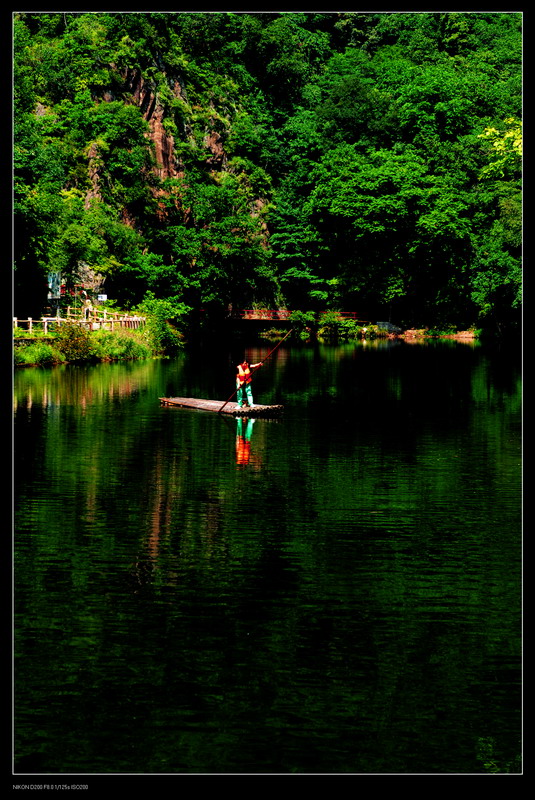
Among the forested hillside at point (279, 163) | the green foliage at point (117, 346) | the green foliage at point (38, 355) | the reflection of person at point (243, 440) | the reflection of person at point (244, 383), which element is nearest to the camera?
the reflection of person at point (243, 440)

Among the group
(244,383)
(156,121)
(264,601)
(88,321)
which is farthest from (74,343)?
(264,601)

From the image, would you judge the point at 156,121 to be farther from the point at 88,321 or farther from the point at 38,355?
the point at 38,355

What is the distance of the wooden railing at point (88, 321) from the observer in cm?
6050

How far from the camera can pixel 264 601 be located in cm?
1617

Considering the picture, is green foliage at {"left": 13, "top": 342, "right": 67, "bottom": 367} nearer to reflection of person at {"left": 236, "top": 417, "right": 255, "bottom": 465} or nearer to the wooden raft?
the wooden raft

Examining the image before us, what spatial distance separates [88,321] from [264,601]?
50.8 metres

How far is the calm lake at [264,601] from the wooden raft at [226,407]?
3228 millimetres

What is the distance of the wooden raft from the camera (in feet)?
125

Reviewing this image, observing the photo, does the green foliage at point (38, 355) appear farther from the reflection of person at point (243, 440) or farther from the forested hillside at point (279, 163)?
the reflection of person at point (243, 440)

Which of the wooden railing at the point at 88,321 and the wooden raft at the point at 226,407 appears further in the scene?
the wooden railing at the point at 88,321

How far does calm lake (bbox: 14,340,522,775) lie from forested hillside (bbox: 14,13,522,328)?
47699 millimetres

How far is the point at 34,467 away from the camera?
2741 centimetres

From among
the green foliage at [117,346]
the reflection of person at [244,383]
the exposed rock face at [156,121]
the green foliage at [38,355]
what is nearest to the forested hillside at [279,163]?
the exposed rock face at [156,121]
